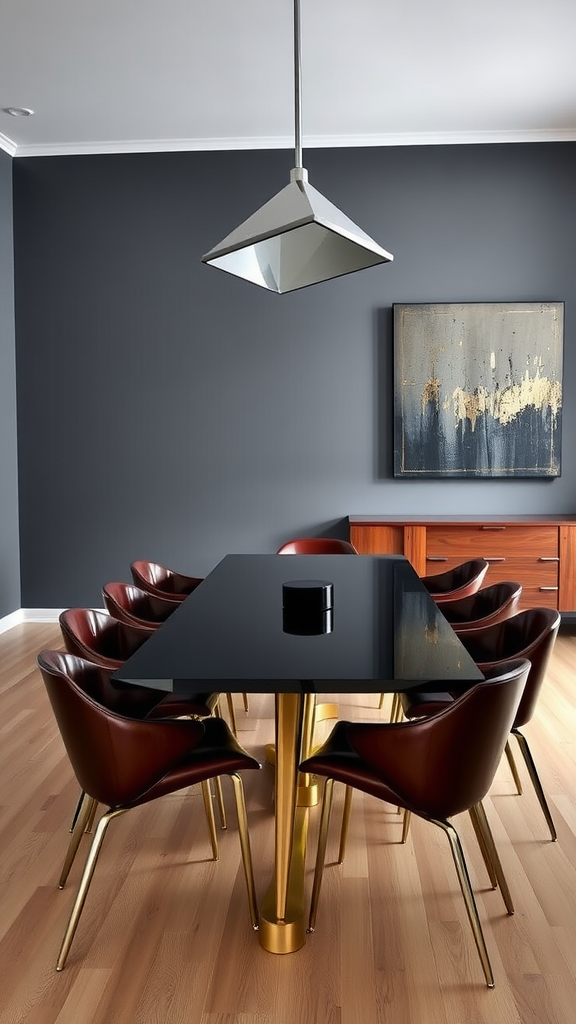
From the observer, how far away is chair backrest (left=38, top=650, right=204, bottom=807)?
2092 millimetres

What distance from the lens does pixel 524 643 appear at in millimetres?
2893

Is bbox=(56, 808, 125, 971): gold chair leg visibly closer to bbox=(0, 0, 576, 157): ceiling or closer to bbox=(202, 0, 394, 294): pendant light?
bbox=(202, 0, 394, 294): pendant light

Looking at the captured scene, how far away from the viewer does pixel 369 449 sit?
19.9 ft

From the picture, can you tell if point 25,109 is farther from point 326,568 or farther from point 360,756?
point 360,756

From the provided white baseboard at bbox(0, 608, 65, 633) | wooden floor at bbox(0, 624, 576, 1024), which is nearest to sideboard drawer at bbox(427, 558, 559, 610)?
wooden floor at bbox(0, 624, 576, 1024)

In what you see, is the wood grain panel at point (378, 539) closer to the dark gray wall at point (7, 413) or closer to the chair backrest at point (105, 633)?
the dark gray wall at point (7, 413)

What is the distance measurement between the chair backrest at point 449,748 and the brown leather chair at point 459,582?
1558 millimetres

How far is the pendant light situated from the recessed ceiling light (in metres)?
2.94

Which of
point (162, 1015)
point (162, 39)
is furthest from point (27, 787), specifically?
point (162, 39)

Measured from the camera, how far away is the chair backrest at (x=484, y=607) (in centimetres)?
318

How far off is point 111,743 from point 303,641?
0.59m

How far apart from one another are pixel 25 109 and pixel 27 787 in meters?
4.19

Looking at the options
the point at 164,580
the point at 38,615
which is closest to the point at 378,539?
the point at 164,580

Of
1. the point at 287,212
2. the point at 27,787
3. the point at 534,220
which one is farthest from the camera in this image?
the point at 534,220
